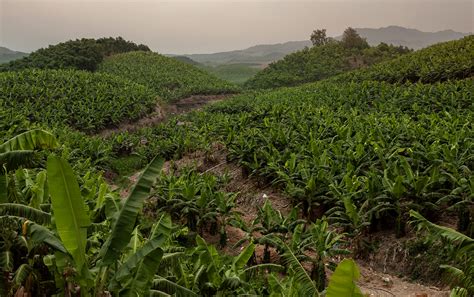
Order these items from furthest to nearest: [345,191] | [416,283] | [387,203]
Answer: [345,191]
[387,203]
[416,283]

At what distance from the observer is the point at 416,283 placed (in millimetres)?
7828

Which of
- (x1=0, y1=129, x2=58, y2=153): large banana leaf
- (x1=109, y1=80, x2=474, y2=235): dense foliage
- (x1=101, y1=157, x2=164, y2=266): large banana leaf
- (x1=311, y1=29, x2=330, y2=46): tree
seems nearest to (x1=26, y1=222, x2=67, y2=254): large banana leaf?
(x1=101, y1=157, x2=164, y2=266): large banana leaf

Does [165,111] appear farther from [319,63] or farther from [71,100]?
[319,63]

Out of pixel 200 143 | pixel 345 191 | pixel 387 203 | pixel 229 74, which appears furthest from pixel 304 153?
pixel 229 74

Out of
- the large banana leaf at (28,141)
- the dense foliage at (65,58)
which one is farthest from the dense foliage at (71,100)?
the large banana leaf at (28,141)

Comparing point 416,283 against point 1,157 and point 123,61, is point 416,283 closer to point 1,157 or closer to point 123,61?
point 1,157

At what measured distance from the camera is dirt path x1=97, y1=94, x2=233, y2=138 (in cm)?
2931

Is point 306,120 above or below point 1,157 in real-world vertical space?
below

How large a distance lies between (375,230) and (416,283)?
1.91m

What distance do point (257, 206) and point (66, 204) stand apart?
7.12 meters

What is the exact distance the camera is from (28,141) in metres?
5.51

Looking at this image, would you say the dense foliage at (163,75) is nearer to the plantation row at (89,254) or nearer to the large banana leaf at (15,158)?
the plantation row at (89,254)

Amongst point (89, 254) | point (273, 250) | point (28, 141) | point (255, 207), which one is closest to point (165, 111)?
point (255, 207)

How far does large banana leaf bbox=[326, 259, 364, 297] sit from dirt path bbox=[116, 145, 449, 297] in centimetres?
301
